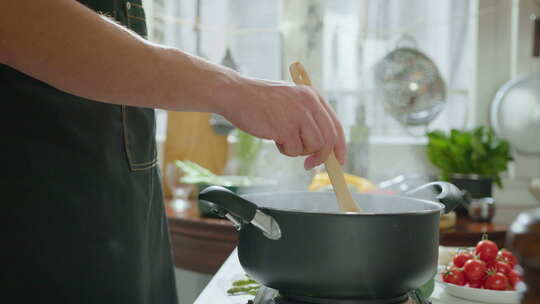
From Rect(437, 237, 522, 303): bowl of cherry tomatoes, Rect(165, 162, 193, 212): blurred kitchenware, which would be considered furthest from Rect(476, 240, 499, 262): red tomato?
Rect(165, 162, 193, 212): blurred kitchenware

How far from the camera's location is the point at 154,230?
102cm

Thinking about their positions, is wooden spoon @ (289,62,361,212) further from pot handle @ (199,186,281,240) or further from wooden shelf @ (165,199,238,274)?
wooden shelf @ (165,199,238,274)

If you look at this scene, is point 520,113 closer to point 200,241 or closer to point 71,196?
point 200,241

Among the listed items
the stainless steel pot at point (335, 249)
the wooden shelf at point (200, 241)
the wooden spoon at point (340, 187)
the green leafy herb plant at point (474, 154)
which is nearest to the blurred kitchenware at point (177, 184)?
the wooden shelf at point (200, 241)

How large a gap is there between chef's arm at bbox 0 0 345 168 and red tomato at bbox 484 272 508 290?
1.10 ft

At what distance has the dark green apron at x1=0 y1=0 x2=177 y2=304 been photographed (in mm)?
833

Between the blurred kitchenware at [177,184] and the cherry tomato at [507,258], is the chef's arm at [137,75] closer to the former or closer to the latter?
the cherry tomato at [507,258]

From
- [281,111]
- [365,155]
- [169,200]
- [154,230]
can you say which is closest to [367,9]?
[365,155]

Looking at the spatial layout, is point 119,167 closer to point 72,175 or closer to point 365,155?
A: point 72,175

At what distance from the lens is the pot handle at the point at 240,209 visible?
0.58 metres

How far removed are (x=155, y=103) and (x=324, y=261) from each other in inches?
10.2

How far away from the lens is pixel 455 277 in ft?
2.73

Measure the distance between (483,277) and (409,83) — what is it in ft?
5.58

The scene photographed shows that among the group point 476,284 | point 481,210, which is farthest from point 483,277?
point 481,210
